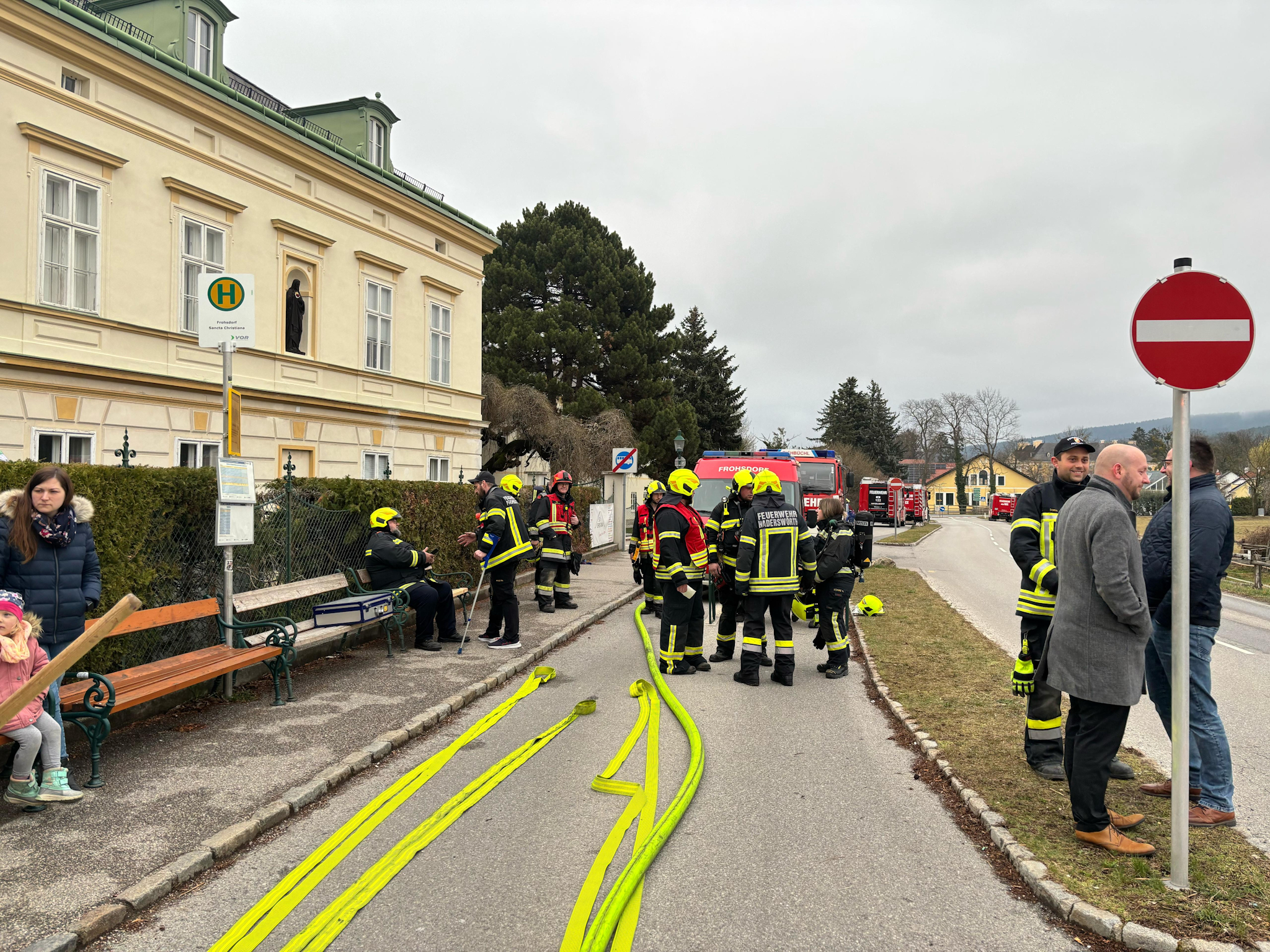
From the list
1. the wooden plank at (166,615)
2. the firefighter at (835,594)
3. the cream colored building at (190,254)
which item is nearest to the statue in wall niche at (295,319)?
the cream colored building at (190,254)

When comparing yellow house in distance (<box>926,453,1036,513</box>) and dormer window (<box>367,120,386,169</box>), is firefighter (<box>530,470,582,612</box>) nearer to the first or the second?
dormer window (<box>367,120,386,169</box>)

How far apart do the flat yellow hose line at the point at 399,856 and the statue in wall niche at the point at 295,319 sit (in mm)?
15409

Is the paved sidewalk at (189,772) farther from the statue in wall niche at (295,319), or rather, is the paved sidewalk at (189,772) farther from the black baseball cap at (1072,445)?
the statue in wall niche at (295,319)

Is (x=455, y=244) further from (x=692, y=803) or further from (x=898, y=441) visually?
(x=898, y=441)

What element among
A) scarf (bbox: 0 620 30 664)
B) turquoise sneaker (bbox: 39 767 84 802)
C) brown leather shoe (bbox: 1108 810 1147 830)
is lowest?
brown leather shoe (bbox: 1108 810 1147 830)

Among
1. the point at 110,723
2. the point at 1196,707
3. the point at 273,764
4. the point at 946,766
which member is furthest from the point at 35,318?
the point at 1196,707

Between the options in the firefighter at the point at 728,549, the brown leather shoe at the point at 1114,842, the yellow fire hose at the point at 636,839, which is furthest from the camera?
the firefighter at the point at 728,549

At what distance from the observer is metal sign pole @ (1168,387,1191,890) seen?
3885mm

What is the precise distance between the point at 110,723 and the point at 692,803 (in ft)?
14.5

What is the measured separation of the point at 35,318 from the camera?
44.6 feet

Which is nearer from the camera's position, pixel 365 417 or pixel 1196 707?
pixel 1196 707

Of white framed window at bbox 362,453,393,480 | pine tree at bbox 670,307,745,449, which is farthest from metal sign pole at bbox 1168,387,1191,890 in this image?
pine tree at bbox 670,307,745,449

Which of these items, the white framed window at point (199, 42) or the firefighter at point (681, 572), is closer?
the firefighter at point (681, 572)

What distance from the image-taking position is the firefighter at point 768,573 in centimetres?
830
